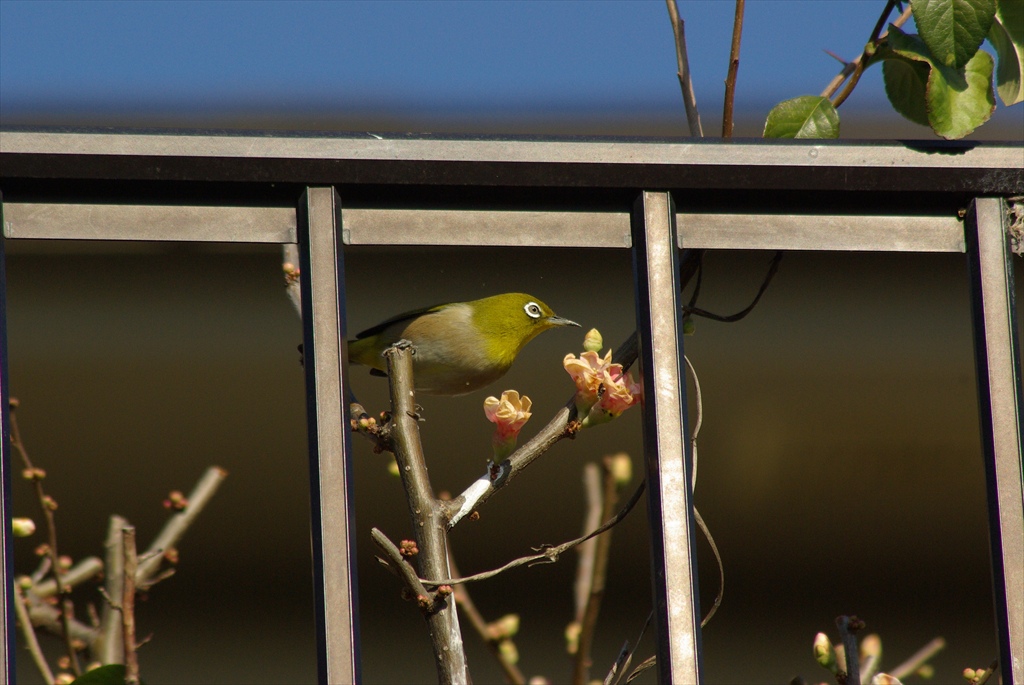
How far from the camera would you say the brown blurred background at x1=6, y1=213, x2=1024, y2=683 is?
4797 millimetres

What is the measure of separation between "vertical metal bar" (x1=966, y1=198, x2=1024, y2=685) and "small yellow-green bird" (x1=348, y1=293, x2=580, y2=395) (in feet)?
6.36

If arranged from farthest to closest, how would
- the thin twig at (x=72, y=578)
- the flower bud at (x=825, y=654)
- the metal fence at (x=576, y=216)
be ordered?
the thin twig at (x=72, y=578), the flower bud at (x=825, y=654), the metal fence at (x=576, y=216)

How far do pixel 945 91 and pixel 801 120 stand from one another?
247 mm

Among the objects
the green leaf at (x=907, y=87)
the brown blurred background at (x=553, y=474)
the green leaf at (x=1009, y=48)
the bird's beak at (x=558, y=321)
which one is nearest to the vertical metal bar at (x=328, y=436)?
the green leaf at (x=907, y=87)

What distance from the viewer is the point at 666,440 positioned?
Answer: 1.72 meters

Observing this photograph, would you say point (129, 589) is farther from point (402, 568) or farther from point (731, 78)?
point (731, 78)

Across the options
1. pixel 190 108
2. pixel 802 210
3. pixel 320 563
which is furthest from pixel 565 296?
pixel 320 563

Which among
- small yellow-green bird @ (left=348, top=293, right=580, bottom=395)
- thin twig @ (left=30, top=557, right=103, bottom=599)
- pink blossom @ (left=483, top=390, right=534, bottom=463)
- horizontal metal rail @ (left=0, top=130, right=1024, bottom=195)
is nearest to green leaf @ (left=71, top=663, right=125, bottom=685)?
pink blossom @ (left=483, top=390, right=534, bottom=463)

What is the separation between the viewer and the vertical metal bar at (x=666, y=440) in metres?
1.64

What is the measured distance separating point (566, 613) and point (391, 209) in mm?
3736

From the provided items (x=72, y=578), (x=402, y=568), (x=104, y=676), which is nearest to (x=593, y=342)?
(x=402, y=568)

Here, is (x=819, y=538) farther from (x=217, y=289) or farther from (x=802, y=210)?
(x=802, y=210)

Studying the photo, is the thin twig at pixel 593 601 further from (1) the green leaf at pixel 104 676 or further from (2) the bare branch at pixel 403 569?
(1) the green leaf at pixel 104 676

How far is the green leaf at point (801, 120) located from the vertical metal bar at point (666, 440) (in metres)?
0.40
